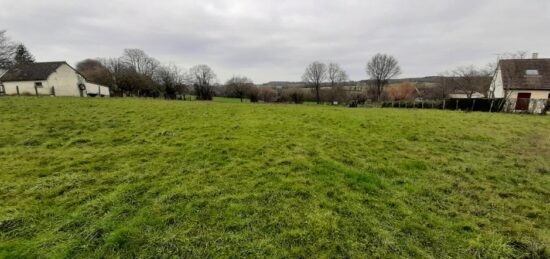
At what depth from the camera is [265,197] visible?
3889mm

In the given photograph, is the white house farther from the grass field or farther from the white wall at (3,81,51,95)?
the grass field

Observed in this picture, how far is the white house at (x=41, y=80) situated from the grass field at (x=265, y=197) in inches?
1138

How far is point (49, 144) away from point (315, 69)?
5844 centimetres

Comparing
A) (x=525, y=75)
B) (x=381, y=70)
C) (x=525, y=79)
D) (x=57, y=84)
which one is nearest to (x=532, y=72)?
(x=525, y=75)

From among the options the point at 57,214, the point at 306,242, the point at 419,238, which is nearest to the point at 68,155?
the point at 57,214

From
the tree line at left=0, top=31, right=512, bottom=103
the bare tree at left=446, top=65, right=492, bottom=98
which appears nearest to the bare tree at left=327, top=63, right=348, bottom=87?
the tree line at left=0, top=31, right=512, bottom=103

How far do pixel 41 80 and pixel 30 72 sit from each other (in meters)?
2.25

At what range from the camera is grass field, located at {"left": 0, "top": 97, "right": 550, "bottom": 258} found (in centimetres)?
280

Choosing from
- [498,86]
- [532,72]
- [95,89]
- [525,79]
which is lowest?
[95,89]

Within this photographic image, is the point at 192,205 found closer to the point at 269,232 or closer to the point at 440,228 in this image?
the point at 269,232

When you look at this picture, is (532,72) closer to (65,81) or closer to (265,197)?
(265,197)

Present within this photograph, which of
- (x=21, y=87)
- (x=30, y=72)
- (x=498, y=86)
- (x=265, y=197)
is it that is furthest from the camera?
(x=30, y=72)

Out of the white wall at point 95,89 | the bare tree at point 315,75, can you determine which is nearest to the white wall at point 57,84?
the white wall at point 95,89

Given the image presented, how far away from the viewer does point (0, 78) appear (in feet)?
89.5
